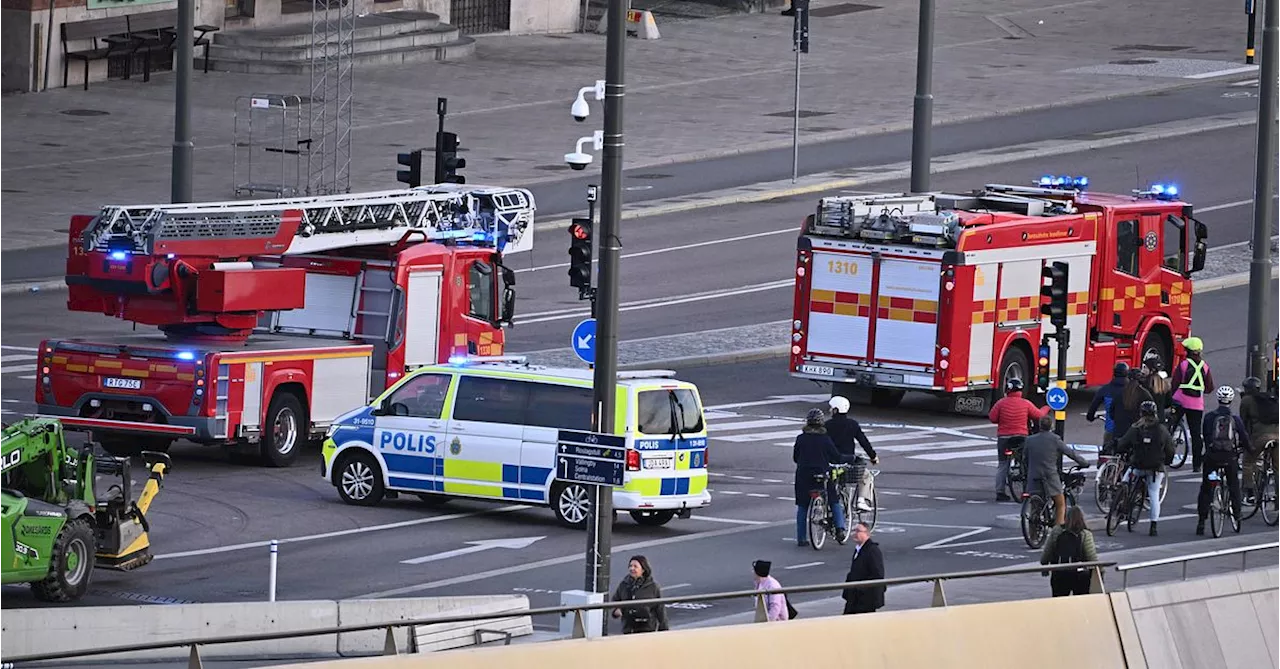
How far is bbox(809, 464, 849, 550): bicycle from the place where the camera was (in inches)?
1013

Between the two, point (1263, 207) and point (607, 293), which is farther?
point (1263, 207)

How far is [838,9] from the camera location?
7738 centimetres

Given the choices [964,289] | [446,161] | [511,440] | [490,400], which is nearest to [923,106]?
[964,289]

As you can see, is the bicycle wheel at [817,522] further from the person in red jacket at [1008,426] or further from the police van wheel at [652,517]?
the person in red jacket at [1008,426]

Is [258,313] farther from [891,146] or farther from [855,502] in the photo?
[891,146]

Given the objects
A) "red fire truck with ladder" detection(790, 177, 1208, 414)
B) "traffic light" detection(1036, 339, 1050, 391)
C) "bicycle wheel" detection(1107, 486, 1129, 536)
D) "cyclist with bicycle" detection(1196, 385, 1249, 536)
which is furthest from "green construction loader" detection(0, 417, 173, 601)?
"red fire truck with ladder" detection(790, 177, 1208, 414)

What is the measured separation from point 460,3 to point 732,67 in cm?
824

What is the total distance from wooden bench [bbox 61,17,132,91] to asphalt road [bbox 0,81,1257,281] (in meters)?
12.7

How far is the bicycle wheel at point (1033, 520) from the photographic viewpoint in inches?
1019

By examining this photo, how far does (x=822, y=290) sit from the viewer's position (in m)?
34.4

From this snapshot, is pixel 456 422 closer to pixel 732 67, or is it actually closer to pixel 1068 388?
pixel 1068 388

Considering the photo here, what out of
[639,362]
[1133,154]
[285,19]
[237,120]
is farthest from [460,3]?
[639,362]

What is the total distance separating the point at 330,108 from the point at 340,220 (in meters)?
26.2

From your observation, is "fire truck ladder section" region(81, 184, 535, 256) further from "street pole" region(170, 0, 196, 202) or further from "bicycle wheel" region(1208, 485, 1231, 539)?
"bicycle wheel" region(1208, 485, 1231, 539)
